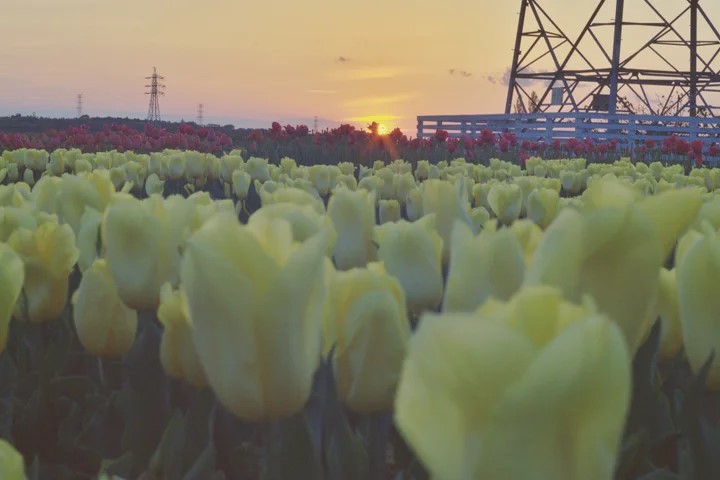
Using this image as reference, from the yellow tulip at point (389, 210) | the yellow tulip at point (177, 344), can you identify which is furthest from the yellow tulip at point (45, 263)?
the yellow tulip at point (389, 210)

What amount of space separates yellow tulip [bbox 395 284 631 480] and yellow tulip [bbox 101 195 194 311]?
36.6 inches

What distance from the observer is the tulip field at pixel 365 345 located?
0.61 m

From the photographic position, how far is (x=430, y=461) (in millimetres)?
617

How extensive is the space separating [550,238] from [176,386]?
1.04 metres

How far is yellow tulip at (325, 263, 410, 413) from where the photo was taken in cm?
107

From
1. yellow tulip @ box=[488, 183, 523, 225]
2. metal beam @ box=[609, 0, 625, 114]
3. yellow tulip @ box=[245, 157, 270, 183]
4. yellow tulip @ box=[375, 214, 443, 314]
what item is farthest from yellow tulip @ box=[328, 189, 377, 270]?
metal beam @ box=[609, 0, 625, 114]

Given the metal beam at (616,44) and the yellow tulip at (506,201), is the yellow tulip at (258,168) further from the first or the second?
the metal beam at (616,44)

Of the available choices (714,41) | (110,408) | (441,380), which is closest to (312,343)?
(441,380)

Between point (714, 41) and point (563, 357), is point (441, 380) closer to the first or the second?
point (563, 357)

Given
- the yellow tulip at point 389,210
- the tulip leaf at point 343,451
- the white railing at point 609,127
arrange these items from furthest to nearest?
the white railing at point 609,127, the yellow tulip at point 389,210, the tulip leaf at point 343,451

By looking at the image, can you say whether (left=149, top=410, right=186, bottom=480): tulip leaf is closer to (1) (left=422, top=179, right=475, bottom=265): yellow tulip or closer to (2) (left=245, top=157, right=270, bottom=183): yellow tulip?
(1) (left=422, top=179, right=475, bottom=265): yellow tulip

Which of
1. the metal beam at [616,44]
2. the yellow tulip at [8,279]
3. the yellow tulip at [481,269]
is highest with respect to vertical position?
the metal beam at [616,44]

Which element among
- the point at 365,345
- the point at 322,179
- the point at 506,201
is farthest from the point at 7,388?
the point at 322,179

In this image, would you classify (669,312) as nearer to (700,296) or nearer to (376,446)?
(700,296)
